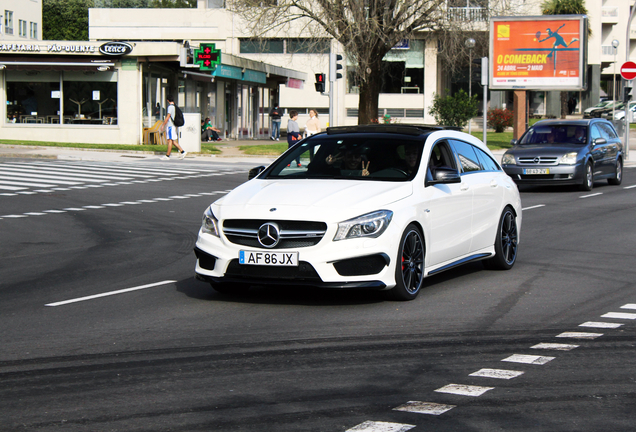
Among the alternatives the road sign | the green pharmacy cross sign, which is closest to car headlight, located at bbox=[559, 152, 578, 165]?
the road sign

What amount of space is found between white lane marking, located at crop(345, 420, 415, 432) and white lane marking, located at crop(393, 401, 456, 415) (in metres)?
0.26

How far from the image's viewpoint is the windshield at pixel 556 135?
70.4ft

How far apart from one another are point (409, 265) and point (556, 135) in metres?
14.6

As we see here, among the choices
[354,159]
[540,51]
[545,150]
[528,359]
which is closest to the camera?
[528,359]

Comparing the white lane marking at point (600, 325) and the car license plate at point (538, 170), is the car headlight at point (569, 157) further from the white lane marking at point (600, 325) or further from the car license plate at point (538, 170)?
the white lane marking at point (600, 325)

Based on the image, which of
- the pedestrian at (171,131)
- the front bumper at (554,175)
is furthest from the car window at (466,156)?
the pedestrian at (171,131)

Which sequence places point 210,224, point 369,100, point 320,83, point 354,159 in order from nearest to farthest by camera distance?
point 210,224 → point 354,159 → point 320,83 → point 369,100

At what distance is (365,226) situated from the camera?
299 inches

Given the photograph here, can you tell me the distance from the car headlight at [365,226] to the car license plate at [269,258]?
0.38 m

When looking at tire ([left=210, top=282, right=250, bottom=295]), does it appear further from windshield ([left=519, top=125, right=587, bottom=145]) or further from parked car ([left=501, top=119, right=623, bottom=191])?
windshield ([left=519, top=125, right=587, bottom=145])

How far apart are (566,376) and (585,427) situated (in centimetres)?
104

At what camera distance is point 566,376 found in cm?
555

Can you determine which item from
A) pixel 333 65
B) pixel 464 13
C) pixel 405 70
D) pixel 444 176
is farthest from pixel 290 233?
pixel 405 70

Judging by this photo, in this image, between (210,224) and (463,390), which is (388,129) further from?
(463,390)
